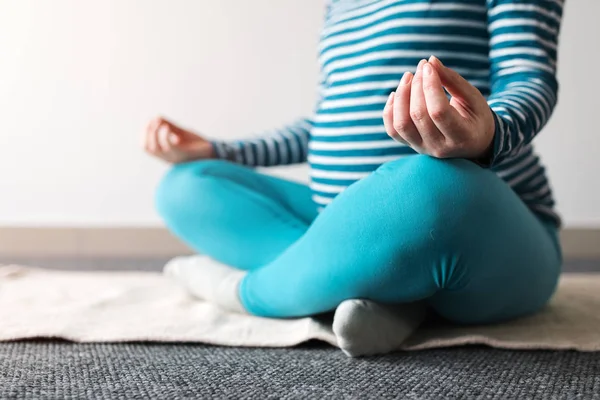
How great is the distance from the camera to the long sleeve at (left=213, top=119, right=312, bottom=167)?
104cm

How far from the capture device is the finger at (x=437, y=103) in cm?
52

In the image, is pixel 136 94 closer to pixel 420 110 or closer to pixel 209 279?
pixel 209 279

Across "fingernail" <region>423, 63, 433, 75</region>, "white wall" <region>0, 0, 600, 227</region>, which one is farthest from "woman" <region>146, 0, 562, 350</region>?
"white wall" <region>0, 0, 600, 227</region>

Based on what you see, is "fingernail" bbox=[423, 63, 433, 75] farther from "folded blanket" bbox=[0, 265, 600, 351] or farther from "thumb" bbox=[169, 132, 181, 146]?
"thumb" bbox=[169, 132, 181, 146]

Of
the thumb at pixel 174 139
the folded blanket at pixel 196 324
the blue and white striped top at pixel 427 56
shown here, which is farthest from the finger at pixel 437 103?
the thumb at pixel 174 139

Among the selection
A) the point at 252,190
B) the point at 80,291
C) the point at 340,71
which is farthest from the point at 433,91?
the point at 80,291

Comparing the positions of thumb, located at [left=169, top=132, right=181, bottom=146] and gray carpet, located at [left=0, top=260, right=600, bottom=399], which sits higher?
thumb, located at [left=169, top=132, right=181, bottom=146]

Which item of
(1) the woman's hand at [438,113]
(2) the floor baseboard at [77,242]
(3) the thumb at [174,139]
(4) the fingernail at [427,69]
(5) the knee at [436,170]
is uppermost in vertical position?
(4) the fingernail at [427,69]

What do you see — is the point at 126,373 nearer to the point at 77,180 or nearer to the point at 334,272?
the point at 334,272

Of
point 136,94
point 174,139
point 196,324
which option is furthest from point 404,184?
point 136,94

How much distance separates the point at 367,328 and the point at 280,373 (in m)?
0.09

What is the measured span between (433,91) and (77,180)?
1.37 m

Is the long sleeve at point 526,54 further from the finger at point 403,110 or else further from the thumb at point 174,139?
the thumb at point 174,139

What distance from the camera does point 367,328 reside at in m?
0.65
